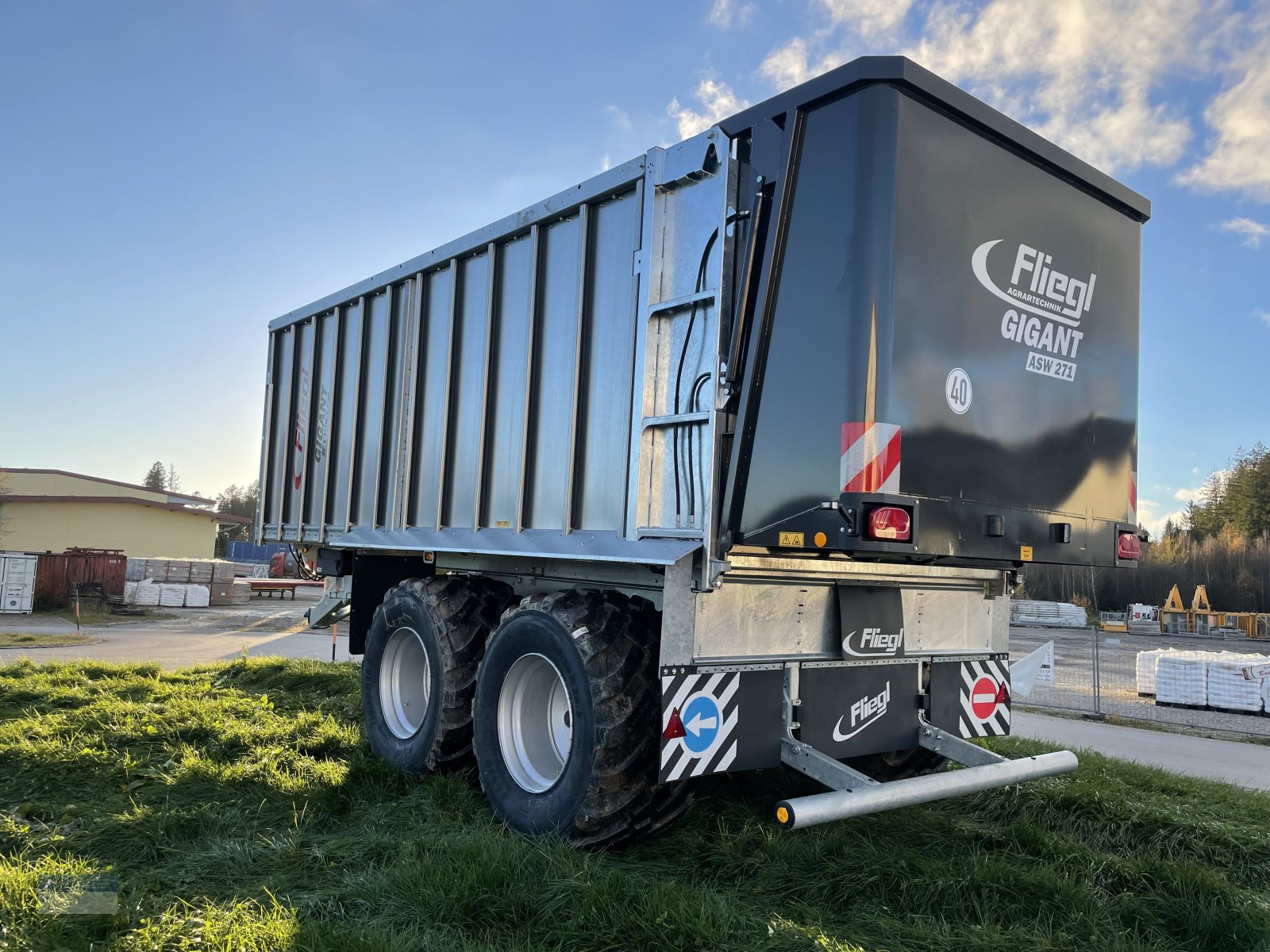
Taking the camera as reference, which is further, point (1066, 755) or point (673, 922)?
point (1066, 755)

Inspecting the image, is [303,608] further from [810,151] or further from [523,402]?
[810,151]

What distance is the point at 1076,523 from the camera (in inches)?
196

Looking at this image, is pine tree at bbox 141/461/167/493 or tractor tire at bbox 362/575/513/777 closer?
tractor tire at bbox 362/575/513/777

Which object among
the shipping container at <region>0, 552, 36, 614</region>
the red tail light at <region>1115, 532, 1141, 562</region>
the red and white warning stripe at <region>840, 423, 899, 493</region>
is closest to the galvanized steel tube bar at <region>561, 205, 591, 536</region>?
the red and white warning stripe at <region>840, 423, 899, 493</region>

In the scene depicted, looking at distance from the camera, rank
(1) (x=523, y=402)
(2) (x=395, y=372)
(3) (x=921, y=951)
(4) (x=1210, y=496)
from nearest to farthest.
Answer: (3) (x=921, y=951) → (1) (x=523, y=402) → (2) (x=395, y=372) → (4) (x=1210, y=496)

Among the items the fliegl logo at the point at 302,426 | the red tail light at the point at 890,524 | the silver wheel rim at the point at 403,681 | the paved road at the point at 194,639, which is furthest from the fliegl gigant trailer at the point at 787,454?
the paved road at the point at 194,639

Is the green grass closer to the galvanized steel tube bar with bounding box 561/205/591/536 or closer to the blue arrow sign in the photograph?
the galvanized steel tube bar with bounding box 561/205/591/536

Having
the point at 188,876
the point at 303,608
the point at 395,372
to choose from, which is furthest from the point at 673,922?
the point at 303,608

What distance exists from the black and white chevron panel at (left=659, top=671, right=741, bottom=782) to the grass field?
0.47 meters

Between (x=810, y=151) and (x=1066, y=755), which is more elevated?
(x=810, y=151)

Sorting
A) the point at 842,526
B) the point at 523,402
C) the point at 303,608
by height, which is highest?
the point at 523,402

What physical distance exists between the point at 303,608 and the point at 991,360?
1130 inches

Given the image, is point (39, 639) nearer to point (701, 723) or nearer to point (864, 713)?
point (701, 723)

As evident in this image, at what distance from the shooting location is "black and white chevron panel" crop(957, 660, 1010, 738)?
18.4 ft
